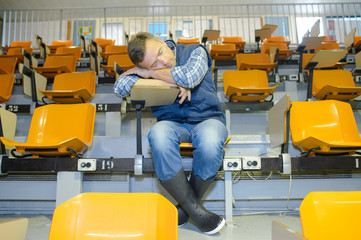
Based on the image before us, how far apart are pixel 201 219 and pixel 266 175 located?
732 mm

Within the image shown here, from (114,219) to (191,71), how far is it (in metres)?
0.71

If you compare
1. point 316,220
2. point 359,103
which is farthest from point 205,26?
point 316,220

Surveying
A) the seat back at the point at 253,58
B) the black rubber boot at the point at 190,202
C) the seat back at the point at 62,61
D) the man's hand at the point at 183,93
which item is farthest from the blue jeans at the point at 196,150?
the seat back at the point at 62,61

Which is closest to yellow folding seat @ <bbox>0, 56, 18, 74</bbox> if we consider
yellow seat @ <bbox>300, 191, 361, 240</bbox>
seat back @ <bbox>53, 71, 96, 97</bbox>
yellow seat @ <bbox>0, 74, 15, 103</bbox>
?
yellow seat @ <bbox>0, 74, 15, 103</bbox>

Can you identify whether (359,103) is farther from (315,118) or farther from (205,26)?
(205,26)

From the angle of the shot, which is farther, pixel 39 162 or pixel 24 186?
pixel 24 186

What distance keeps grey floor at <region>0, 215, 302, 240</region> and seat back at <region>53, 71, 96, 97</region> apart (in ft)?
4.10

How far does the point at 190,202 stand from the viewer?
1029mm

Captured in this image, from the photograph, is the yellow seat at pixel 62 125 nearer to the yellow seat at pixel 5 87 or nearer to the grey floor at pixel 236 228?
the grey floor at pixel 236 228

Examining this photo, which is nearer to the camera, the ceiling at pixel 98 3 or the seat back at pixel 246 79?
the seat back at pixel 246 79

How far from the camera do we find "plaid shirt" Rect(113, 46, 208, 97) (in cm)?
108

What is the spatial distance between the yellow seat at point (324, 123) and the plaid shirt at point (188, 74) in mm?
715

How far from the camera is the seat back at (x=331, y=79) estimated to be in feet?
7.81

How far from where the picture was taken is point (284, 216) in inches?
57.6
